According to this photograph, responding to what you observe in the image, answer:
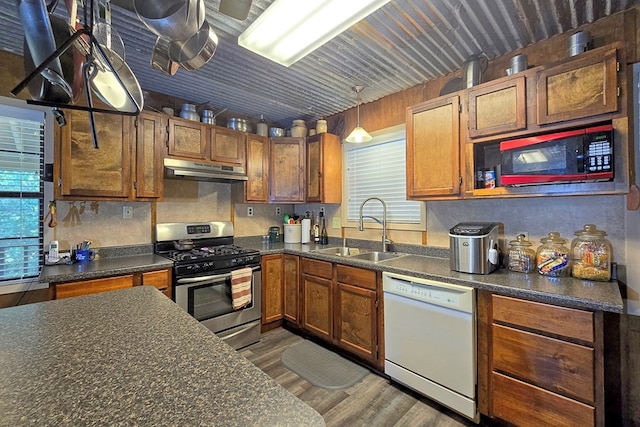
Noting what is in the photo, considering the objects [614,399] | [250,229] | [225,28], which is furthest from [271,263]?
[614,399]

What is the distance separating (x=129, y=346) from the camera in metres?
0.82

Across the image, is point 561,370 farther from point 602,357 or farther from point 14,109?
point 14,109

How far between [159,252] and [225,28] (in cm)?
213

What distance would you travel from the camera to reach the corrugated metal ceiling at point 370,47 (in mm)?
1688

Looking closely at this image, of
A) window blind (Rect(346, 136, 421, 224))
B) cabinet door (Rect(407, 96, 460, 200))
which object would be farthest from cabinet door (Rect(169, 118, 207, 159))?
cabinet door (Rect(407, 96, 460, 200))

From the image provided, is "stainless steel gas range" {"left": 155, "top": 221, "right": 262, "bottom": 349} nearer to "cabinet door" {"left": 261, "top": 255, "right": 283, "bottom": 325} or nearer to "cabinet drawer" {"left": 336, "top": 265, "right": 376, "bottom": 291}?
"cabinet door" {"left": 261, "top": 255, "right": 283, "bottom": 325}

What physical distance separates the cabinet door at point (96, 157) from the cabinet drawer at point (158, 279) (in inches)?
29.1

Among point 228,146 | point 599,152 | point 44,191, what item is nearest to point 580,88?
point 599,152

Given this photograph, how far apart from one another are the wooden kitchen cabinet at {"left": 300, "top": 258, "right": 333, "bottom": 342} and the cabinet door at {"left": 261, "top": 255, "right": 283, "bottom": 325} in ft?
1.05

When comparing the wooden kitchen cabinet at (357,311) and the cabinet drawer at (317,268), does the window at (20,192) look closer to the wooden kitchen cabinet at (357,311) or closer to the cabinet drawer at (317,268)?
the cabinet drawer at (317,268)

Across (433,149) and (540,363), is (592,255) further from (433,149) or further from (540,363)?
(433,149)

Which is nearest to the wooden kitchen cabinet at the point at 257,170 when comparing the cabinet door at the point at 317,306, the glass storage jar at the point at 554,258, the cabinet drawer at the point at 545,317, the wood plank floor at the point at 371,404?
the cabinet door at the point at 317,306

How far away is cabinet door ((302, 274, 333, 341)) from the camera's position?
8.73ft

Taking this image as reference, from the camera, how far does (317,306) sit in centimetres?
278
